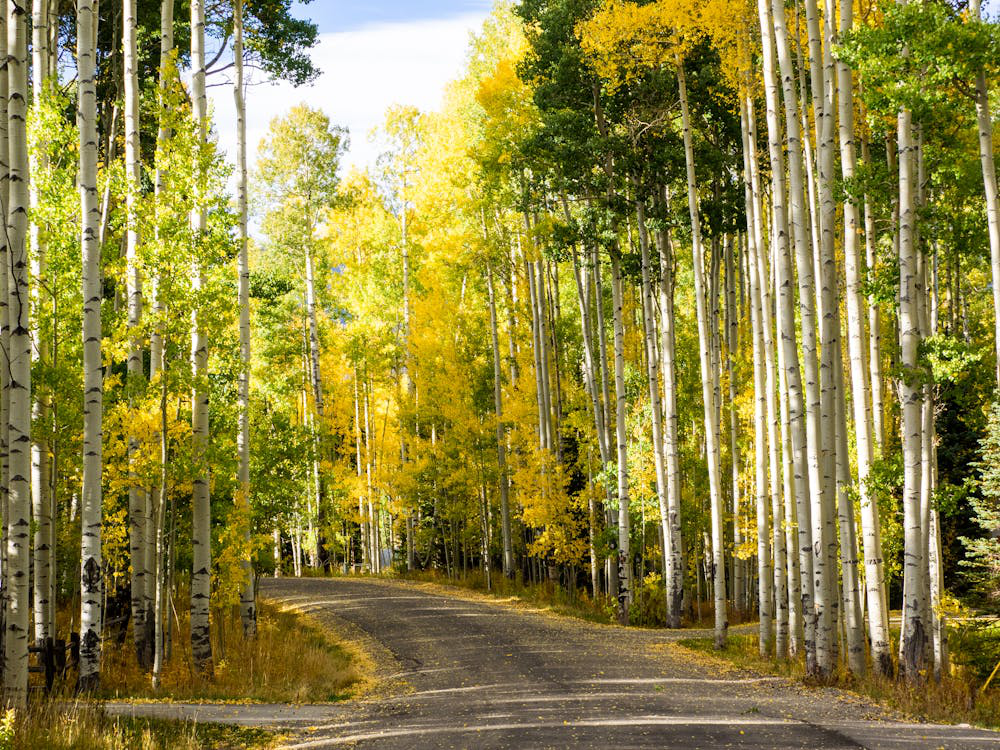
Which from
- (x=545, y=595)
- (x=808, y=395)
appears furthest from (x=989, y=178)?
(x=545, y=595)

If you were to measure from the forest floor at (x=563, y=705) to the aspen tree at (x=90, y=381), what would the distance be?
0.94 meters

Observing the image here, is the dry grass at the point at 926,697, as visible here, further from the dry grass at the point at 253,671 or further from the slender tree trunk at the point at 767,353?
the dry grass at the point at 253,671

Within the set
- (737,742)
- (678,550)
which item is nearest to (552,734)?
(737,742)

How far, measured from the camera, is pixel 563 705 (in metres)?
10.0

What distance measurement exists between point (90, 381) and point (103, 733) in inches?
156

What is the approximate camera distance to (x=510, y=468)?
2422cm

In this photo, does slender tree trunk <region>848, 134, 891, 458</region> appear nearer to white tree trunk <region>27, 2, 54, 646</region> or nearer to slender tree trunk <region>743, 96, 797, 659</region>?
slender tree trunk <region>743, 96, 797, 659</region>

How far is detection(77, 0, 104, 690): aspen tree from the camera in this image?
9.91 m

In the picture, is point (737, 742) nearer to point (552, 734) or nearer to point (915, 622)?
point (552, 734)

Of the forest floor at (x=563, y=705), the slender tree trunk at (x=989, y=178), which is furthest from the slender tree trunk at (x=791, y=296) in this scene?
the slender tree trunk at (x=989, y=178)

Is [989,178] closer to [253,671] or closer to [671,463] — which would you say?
[671,463]

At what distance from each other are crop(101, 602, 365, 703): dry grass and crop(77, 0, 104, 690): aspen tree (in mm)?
920

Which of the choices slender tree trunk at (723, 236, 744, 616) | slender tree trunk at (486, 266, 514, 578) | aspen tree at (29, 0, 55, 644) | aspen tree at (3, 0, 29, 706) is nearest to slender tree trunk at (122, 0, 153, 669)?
aspen tree at (29, 0, 55, 644)

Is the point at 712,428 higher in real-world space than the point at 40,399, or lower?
lower
